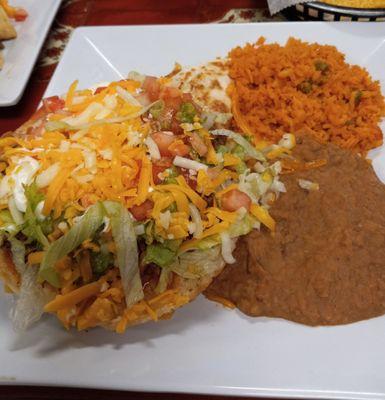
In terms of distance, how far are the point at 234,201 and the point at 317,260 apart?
441 millimetres

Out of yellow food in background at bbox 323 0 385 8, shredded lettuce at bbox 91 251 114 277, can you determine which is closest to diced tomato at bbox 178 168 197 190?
shredded lettuce at bbox 91 251 114 277

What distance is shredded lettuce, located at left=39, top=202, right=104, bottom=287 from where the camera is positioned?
4.97 feet

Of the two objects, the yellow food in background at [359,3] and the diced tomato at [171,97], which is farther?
the yellow food in background at [359,3]

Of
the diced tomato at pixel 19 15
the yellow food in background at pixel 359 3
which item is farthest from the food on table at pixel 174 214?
the diced tomato at pixel 19 15

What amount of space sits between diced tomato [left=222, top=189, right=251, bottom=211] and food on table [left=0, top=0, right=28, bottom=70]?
6.22ft

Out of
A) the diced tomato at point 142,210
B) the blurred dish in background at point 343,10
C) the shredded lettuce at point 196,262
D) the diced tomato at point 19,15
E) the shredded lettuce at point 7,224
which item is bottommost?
the diced tomato at point 19,15

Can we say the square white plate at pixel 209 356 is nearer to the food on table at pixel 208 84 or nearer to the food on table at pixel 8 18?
the food on table at pixel 208 84

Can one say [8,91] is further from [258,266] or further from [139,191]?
[258,266]

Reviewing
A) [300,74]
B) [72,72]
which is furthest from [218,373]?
[72,72]

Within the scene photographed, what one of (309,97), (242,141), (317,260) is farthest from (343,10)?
(317,260)

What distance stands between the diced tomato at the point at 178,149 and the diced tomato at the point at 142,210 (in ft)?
0.76

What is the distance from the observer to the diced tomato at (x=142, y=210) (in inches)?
62.0

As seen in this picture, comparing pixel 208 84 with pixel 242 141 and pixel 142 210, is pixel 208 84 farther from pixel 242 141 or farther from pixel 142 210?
pixel 142 210

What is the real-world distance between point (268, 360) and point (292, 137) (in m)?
1.05
